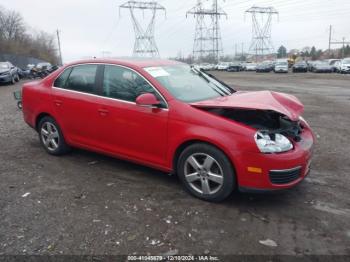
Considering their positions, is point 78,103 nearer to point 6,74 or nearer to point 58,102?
point 58,102

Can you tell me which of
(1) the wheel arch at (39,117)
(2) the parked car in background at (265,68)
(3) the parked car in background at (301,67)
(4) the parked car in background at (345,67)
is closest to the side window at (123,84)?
(1) the wheel arch at (39,117)

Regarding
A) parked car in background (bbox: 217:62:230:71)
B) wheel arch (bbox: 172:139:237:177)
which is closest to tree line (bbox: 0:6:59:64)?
parked car in background (bbox: 217:62:230:71)

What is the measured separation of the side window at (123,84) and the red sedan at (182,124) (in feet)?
0.04

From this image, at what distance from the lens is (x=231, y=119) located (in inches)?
159

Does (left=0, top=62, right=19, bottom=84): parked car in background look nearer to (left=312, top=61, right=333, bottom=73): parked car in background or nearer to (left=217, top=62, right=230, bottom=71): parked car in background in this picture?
(left=312, top=61, right=333, bottom=73): parked car in background

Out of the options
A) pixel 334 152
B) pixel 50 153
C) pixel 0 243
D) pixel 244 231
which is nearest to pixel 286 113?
pixel 244 231

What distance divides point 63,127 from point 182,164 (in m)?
2.29

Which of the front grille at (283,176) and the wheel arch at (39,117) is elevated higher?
the wheel arch at (39,117)

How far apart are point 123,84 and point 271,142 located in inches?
84.4

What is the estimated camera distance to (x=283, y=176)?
12.6 ft

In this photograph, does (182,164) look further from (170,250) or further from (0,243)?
(0,243)

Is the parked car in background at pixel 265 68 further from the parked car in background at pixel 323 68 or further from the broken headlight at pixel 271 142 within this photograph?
the broken headlight at pixel 271 142

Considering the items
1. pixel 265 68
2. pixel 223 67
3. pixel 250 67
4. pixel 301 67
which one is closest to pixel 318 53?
pixel 223 67

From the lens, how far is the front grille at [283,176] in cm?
380
